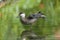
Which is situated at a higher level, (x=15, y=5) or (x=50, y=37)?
(x=15, y=5)

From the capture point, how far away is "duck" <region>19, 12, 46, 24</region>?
3.38 metres

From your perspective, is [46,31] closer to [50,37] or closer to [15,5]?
[50,37]

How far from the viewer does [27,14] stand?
11.1ft

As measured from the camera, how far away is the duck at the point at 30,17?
3377 mm

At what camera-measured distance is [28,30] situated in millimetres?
3387

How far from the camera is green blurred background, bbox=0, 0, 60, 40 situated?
3.38 metres

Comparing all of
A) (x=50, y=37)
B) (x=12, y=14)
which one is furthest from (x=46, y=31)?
(x=12, y=14)

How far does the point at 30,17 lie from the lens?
3383 mm

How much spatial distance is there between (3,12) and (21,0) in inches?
5.7

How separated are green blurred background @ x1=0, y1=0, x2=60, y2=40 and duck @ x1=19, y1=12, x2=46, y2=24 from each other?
0.02 m

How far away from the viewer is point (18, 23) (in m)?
3.39

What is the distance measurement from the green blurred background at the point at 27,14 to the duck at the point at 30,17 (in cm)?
2

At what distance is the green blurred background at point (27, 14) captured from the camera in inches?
133

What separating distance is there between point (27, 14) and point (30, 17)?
0.03 metres
